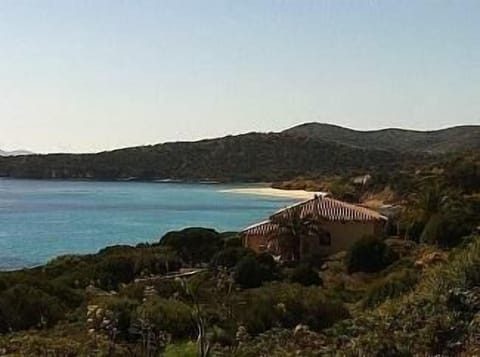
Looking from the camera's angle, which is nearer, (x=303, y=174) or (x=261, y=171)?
(x=303, y=174)

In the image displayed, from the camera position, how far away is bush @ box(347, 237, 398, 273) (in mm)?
27391

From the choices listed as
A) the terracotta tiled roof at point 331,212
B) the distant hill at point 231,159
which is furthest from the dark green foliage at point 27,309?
the distant hill at point 231,159

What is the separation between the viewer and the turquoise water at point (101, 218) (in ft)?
176

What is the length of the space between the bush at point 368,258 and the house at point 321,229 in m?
5.93

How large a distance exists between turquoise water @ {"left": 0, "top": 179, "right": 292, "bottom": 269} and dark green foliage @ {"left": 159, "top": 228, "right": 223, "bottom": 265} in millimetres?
11022

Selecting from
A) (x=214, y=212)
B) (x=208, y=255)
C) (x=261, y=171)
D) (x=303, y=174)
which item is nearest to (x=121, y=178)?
(x=261, y=171)

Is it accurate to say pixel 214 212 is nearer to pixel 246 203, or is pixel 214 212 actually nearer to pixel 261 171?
pixel 246 203

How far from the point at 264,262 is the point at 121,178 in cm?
15355

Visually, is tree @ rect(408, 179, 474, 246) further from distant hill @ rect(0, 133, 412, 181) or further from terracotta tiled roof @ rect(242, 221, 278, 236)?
distant hill @ rect(0, 133, 412, 181)

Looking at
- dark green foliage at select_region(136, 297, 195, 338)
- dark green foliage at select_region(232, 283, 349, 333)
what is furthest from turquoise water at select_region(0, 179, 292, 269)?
dark green foliage at select_region(136, 297, 195, 338)

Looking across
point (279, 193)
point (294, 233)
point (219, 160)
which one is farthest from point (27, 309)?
point (219, 160)

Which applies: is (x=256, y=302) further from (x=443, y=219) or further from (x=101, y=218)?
(x=101, y=218)

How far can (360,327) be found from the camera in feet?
29.3

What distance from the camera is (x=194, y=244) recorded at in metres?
34.3
